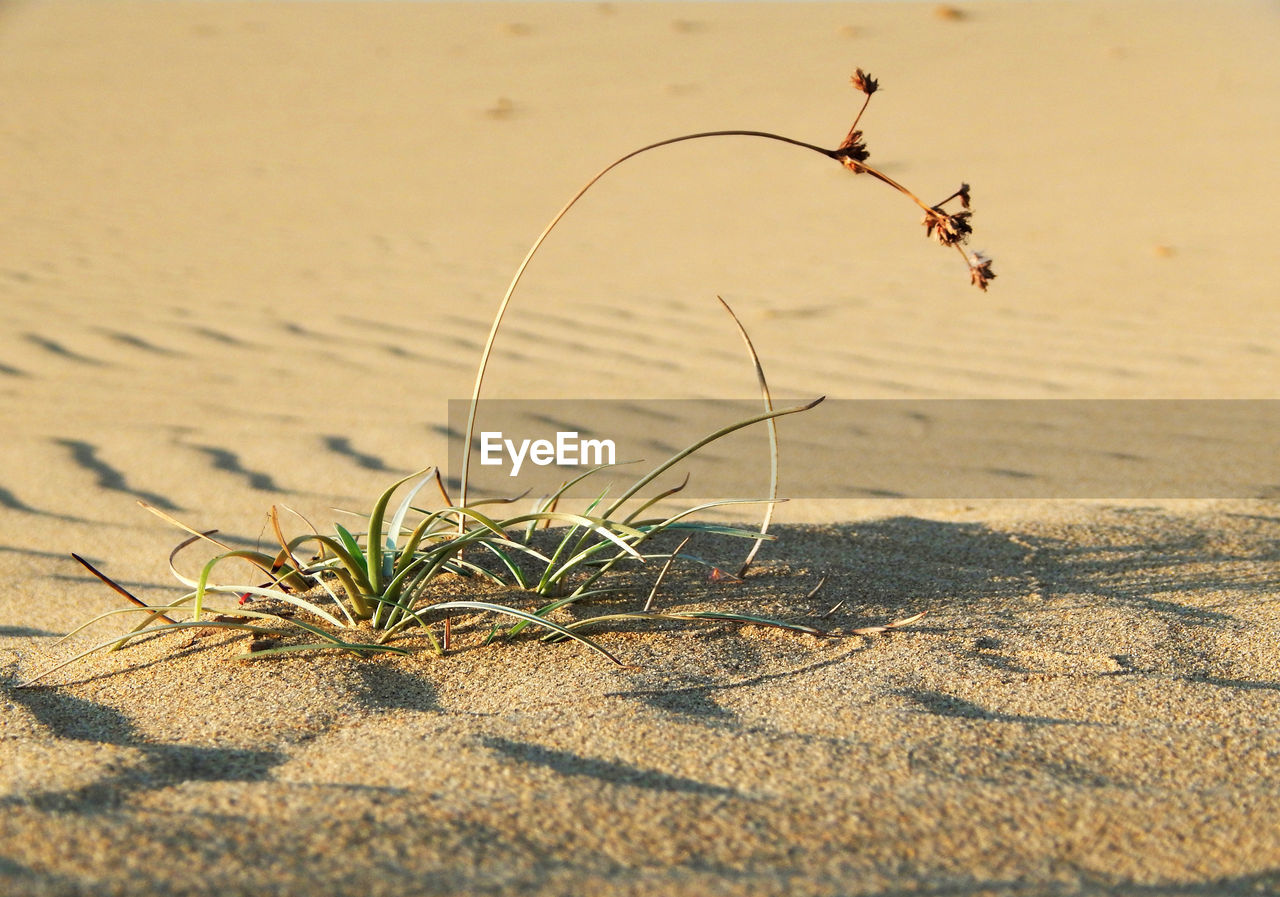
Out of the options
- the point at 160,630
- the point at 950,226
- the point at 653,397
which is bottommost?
the point at 160,630

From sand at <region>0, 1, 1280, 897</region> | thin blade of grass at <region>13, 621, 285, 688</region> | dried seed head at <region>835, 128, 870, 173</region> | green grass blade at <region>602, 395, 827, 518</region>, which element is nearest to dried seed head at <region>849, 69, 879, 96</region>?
dried seed head at <region>835, 128, 870, 173</region>

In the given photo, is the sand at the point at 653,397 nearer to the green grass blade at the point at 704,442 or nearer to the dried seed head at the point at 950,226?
the green grass blade at the point at 704,442

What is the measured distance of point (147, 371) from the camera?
4.32 m

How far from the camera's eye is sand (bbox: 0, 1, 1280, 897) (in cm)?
124

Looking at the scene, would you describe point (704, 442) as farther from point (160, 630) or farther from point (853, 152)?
point (160, 630)

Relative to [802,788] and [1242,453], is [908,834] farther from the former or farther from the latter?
[1242,453]

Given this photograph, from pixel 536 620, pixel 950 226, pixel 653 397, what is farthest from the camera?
pixel 653 397

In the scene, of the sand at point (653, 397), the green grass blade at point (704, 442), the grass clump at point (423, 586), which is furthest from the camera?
the grass clump at point (423, 586)

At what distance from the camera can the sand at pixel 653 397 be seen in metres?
1.24

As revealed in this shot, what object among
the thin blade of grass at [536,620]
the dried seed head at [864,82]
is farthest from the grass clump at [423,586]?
the dried seed head at [864,82]

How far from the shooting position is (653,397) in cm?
415

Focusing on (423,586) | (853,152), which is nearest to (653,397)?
(423,586)

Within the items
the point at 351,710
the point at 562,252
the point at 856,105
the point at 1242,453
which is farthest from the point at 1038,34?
the point at 351,710

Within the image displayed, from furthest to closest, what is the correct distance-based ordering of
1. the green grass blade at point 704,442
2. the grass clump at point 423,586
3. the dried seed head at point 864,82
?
the grass clump at point 423,586, the green grass blade at point 704,442, the dried seed head at point 864,82
